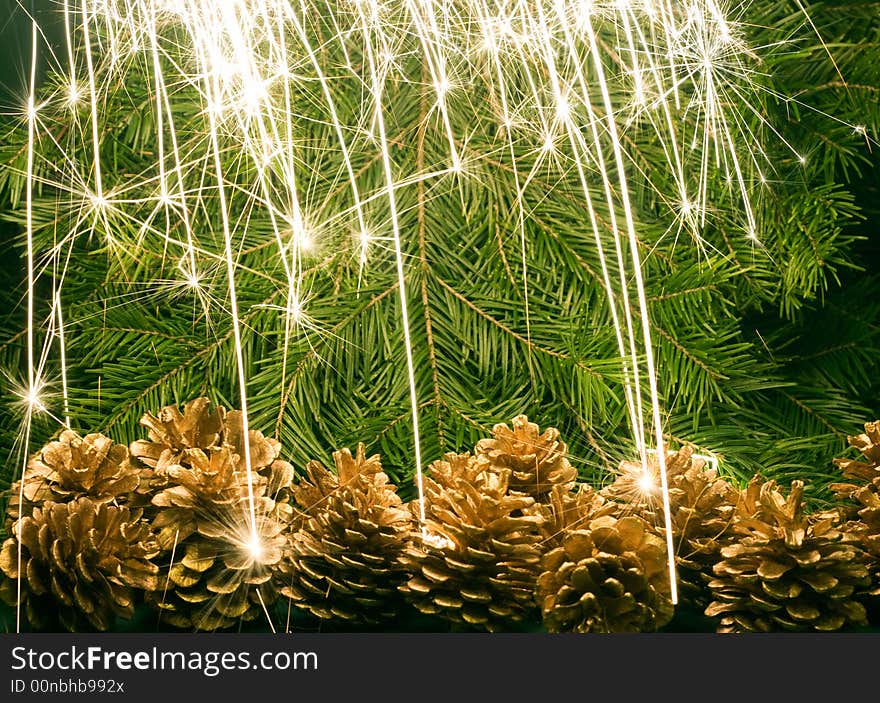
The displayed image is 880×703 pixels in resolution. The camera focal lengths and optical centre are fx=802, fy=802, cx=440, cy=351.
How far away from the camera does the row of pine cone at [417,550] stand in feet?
1.14

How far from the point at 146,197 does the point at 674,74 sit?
32 centimetres

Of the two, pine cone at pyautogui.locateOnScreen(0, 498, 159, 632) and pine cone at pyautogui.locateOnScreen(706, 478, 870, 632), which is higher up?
pine cone at pyautogui.locateOnScreen(0, 498, 159, 632)

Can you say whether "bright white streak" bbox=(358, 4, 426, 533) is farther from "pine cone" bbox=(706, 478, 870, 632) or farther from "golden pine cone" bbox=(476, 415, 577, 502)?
"pine cone" bbox=(706, 478, 870, 632)

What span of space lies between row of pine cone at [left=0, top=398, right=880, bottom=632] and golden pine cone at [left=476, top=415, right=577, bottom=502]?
0.01 m

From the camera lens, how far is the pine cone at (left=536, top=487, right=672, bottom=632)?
1.12 feet

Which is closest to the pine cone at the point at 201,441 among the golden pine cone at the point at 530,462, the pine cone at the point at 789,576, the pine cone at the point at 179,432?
the pine cone at the point at 179,432

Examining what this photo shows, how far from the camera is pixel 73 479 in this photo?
0.38 metres

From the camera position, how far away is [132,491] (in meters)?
0.38

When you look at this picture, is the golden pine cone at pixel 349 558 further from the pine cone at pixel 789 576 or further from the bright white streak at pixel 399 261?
the pine cone at pixel 789 576

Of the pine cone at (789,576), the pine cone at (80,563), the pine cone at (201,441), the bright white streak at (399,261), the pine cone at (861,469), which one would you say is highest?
the bright white streak at (399,261)

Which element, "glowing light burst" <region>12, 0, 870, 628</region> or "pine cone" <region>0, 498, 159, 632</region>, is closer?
"pine cone" <region>0, 498, 159, 632</region>

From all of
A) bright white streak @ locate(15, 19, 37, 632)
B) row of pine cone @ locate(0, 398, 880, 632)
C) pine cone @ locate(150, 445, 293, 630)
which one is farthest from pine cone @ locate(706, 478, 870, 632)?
bright white streak @ locate(15, 19, 37, 632)

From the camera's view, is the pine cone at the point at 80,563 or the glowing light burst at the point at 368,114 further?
the glowing light burst at the point at 368,114

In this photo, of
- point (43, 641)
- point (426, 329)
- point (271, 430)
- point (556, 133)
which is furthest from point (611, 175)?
point (43, 641)
